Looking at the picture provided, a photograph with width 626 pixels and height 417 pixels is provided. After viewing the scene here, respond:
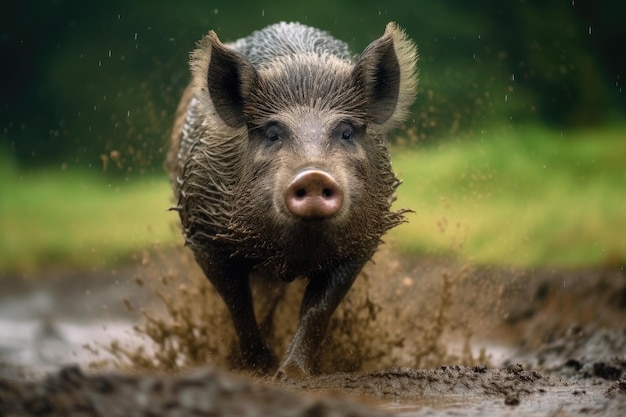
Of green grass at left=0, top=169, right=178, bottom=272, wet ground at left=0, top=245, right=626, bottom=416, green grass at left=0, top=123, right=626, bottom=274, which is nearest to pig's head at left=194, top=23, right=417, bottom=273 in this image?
wet ground at left=0, top=245, right=626, bottom=416

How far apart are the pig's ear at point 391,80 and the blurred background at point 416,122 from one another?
177 cm

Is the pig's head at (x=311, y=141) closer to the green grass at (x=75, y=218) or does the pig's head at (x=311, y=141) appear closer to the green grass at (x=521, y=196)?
the green grass at (x=521, y=196)

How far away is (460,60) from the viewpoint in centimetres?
1045

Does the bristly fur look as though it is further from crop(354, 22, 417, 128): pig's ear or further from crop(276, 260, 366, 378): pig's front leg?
crop(276, 260, 366, 378): pig's front leg

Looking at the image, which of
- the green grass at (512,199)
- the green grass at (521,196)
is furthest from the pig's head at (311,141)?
the green grass at (521,196)

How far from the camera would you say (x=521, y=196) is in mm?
9289

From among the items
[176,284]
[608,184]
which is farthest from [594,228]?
[176,284]

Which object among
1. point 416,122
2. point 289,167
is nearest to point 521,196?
point 416,122

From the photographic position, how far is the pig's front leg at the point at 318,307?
16.8 ft

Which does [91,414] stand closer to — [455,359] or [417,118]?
[455,359]

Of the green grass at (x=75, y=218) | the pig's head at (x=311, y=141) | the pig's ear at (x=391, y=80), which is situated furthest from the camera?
the green grass at (x=75, y=218)

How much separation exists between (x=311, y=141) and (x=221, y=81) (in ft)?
2.71

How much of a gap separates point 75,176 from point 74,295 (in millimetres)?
2292

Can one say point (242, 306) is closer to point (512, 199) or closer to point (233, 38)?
point (512, 199)
